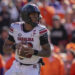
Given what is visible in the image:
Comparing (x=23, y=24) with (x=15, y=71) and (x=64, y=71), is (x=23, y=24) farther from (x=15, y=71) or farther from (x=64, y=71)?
(x=64, y=71)

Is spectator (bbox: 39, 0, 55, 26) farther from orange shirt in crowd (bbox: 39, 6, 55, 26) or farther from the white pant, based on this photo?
the white pant

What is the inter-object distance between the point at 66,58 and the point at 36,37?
340 centimetres

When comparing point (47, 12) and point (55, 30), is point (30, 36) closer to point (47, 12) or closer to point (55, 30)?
point (55, 30)

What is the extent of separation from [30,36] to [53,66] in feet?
9.88

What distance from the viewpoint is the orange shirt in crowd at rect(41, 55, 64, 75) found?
7.95 m

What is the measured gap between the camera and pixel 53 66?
8.09 metres

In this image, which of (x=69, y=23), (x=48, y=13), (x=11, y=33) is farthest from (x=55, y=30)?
(x=11, y=33)

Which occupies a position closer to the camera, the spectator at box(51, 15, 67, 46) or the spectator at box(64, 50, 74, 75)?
the spectator at box(64, 50, 74, 75)

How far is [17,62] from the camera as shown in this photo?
5.34 meters

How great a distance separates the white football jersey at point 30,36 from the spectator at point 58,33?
4462 millimetres

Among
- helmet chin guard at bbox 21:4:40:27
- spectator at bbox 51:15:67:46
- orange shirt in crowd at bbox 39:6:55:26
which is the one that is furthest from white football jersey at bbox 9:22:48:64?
orange shirt in crowd at bbox 39:6:55:26

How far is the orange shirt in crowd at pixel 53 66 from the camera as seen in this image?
7.95m

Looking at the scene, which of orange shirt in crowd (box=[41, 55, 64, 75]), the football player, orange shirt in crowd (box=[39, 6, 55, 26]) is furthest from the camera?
orange shirt in crowd (box=[39, 6, 55, 26])

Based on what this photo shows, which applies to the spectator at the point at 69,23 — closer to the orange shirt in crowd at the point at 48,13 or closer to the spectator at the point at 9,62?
the orange shirt in crowd at the point at 48,13
